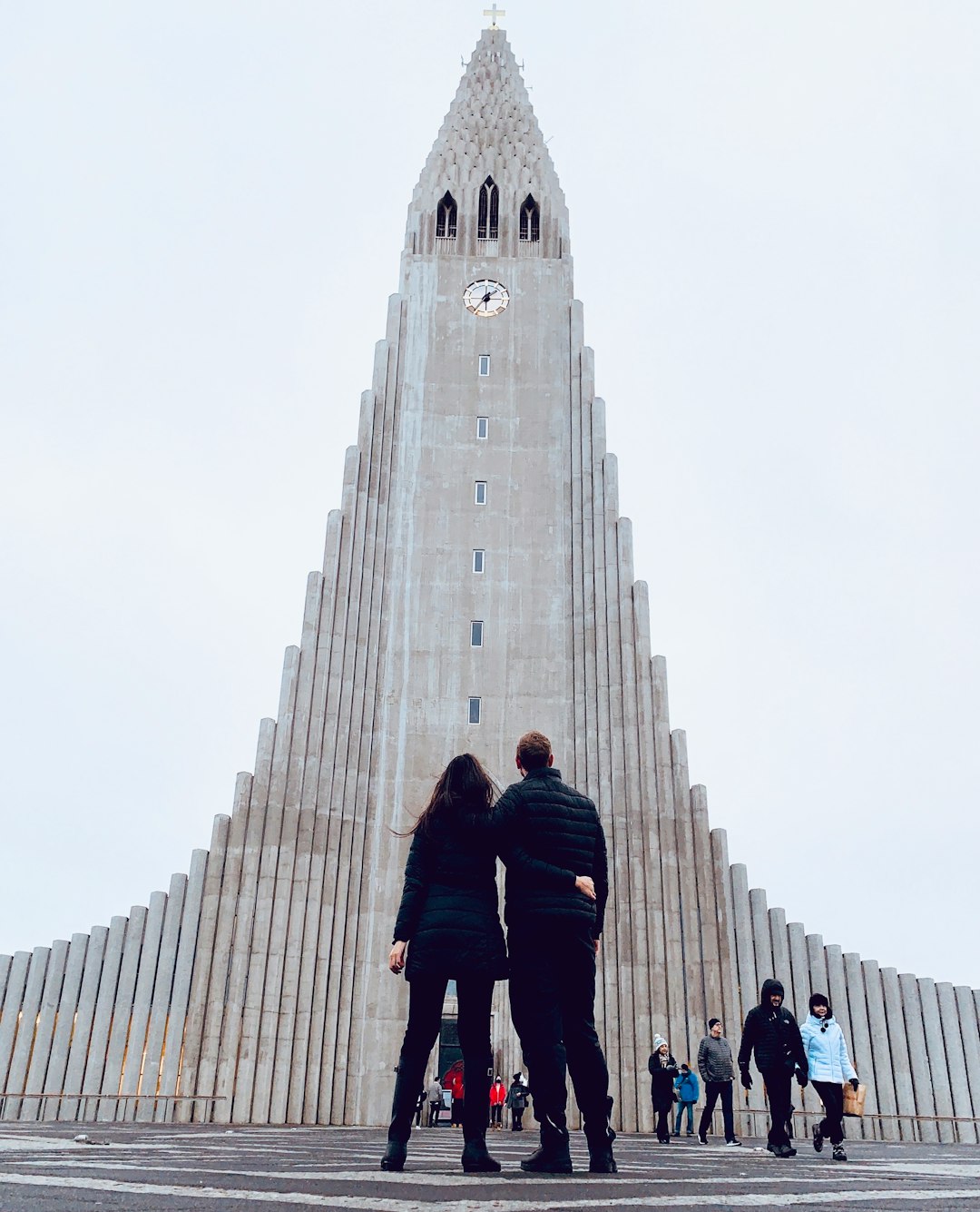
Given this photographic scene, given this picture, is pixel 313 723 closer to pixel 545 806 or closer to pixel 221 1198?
pixel 545 806

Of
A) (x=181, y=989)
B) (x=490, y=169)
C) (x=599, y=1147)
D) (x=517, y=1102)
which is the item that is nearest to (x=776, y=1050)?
(x=599, y=1147)

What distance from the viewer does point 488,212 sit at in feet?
103

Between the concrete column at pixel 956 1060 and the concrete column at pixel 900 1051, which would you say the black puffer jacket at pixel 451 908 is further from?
the concrete column at pixel 956 1060

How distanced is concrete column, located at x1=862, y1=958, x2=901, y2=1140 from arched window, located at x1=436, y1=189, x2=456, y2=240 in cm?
2170

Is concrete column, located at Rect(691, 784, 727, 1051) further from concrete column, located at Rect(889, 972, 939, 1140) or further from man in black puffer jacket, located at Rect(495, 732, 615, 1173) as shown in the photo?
man in black puffer jacket, located at Rect(495, 732, 615, 1173)

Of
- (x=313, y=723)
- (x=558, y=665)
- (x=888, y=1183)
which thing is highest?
(x=558, y=665)

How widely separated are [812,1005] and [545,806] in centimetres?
557

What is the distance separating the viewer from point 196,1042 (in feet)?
69.1

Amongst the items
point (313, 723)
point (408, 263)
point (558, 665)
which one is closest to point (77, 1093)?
point (313, 723)

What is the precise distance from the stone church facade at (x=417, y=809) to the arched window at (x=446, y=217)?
2658 millimetres

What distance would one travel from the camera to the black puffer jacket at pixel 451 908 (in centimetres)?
487

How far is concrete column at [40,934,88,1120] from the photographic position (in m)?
20.9

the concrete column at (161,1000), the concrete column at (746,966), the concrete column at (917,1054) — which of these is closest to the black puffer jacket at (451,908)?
the concrete column at (746,966)

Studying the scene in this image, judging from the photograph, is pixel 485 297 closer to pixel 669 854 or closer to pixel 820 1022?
pixel 669 854
